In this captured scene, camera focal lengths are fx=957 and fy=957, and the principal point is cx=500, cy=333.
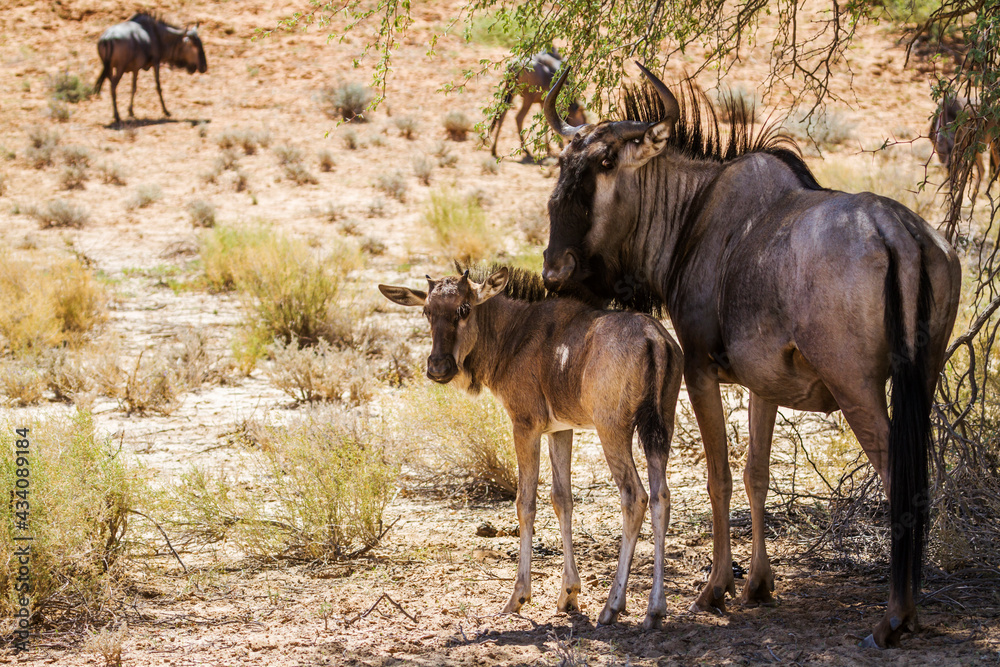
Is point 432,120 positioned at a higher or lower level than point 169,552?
higher

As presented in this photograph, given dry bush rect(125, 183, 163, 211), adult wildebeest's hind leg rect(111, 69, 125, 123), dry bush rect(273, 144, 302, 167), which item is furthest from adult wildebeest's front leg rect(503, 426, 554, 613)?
adult wildebeest's hind leg rect(111, 69, 125, 123)

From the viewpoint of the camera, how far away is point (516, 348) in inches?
199

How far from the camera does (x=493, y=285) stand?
4922 mm

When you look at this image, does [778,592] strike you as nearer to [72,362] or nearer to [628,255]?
[628,255]

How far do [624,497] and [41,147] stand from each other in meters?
20.4

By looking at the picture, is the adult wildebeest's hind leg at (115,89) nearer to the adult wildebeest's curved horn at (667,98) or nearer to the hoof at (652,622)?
the adult wildebeest's curved horn at (667,98)

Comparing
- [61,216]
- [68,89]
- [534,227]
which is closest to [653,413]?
[534,227]

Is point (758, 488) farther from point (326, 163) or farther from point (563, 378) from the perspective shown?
point (326, 163)

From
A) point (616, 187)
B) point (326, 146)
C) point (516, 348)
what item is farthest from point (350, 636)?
point (326, 146)

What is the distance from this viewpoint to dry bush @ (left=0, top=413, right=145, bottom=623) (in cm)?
491

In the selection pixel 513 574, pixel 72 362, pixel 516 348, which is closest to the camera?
pixel 516 348

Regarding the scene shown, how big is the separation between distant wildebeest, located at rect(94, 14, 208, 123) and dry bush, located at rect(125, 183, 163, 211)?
676 centimetres

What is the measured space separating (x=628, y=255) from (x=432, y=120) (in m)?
19.6

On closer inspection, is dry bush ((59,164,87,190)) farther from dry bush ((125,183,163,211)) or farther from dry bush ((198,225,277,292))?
dry bush ((198,225,277,292))
